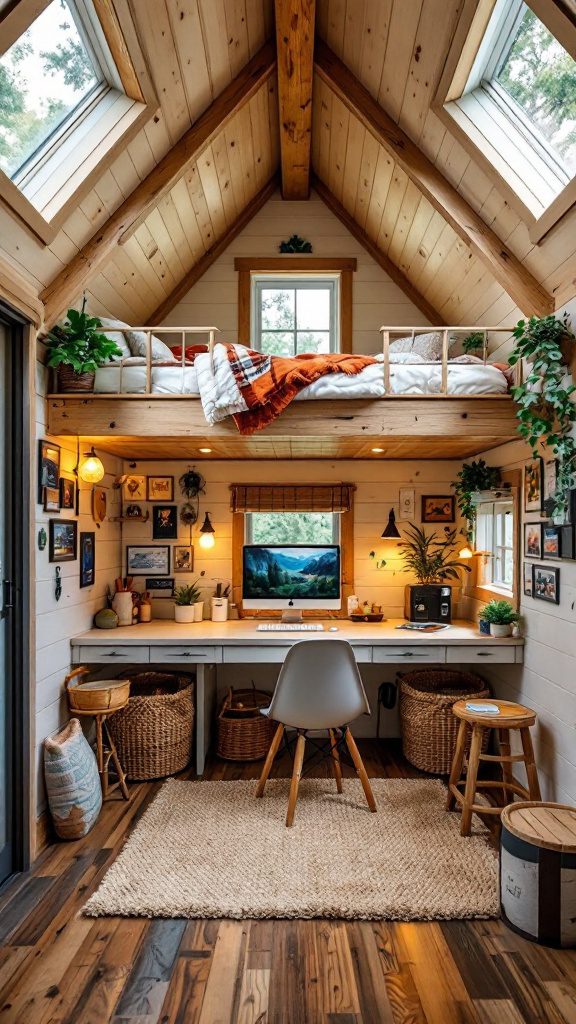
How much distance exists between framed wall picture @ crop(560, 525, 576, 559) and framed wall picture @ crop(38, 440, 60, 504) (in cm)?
234

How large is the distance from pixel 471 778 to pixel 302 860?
812 millimetres

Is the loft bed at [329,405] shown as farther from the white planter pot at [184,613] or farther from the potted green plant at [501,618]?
the white planter pot at [184,613]

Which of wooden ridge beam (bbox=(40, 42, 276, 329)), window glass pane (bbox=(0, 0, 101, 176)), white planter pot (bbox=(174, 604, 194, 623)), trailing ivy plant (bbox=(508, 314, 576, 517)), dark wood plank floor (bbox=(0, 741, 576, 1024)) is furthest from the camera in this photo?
white planter pot (bbox=(174, 604, 194, 623))

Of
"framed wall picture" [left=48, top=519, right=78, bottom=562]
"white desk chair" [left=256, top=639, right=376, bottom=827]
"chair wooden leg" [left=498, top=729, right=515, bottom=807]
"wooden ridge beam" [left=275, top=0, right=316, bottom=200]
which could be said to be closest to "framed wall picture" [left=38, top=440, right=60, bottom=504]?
"framed wall picture" [left=48, top=519, right=78, bottom=562]

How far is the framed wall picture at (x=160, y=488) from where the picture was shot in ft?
13.4

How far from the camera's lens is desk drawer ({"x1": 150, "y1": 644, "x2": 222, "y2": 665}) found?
3268 mm

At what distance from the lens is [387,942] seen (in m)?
2.02

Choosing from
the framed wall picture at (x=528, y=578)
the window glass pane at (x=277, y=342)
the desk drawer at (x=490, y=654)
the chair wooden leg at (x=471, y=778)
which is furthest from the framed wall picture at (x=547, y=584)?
the window glass pane at (x=277, y=342)

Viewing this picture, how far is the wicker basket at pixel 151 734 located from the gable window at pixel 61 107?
2.32m

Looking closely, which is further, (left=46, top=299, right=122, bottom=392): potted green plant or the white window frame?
the white window frame

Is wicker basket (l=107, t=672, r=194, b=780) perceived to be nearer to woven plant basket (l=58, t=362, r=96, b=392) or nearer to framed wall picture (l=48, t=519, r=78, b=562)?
framed wall picture (l=48, t=519, r=78, b=562)

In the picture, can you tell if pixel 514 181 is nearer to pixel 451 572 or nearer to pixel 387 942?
pixel 451 572

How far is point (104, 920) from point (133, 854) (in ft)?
1.32

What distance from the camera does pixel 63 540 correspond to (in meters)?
3.07
